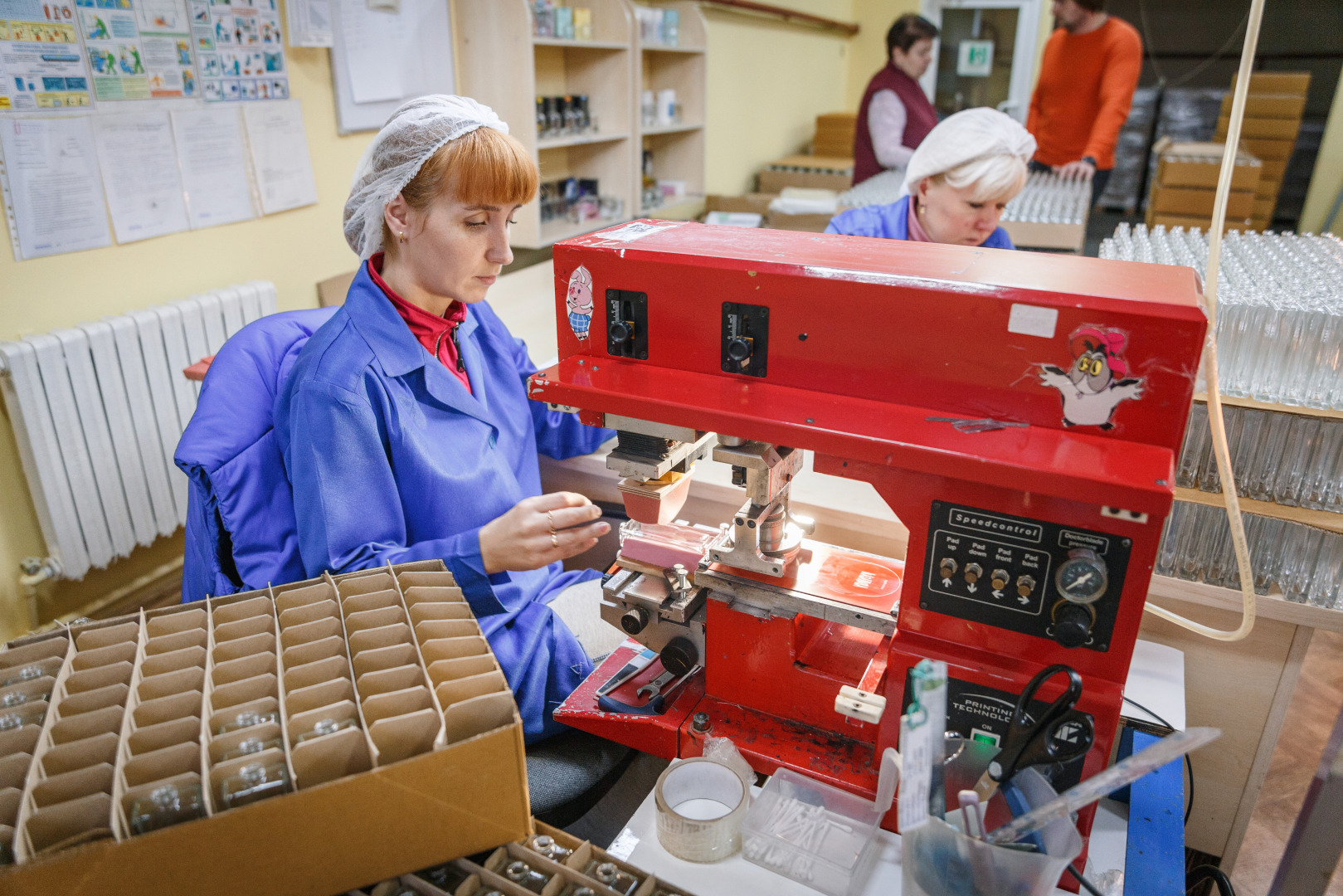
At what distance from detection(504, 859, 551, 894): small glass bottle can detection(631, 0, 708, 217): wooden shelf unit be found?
3.36 meters

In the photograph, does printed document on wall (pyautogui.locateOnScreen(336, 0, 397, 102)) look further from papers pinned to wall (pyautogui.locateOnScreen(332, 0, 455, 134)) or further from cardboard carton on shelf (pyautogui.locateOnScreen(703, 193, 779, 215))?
cardboard carton on shelf (pyautogui.locateOnScreen(703, 193, 779, 215))

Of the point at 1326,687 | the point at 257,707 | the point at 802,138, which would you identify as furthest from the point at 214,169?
the point at 802,138

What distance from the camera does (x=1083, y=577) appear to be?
0.85 m

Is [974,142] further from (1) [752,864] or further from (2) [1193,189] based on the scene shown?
(2) [1193,189]

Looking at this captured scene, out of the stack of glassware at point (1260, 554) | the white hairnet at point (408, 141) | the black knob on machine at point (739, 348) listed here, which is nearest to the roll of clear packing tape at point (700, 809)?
the black knob on machine at point (739, 348)

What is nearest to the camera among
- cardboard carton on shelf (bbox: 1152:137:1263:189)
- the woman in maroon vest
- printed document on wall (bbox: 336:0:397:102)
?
printed document on wall (bbox: 336:0:397:102)

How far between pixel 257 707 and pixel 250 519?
0.75 m

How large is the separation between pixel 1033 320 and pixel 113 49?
243 cm

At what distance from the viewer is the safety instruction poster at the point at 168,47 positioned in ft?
7.35

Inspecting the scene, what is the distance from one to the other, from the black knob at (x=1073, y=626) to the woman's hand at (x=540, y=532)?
0.57m

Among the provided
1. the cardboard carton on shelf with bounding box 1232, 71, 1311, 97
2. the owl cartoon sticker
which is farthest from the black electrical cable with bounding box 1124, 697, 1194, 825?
the cardboard carton on shelf with bounding box 1232, 71, 1311, 97

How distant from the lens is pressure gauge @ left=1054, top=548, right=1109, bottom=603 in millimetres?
850

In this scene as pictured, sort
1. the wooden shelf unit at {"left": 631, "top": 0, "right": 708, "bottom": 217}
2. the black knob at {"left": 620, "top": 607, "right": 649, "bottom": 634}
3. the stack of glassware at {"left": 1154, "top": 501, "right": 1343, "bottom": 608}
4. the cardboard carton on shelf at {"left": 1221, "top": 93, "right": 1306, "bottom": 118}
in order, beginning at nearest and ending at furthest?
the black knob at {"left": 620, "top": 607, "right": 649, "bottom": 634} → the stack of glassware at {"left": 1154, "top": 501, "right": 1343, "bottom": 608} → the wooden shelf unit at {"left": 631, "top": 0, "right": 708, "bottom": 217} → the cardboard carton on shelf at {"left": 1221, "top": 93, "right": 1306, "bottom": 118}

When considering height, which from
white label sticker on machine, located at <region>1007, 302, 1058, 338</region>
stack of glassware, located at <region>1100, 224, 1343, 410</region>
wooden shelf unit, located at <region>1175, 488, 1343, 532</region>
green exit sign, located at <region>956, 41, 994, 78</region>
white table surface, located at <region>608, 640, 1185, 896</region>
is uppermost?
green exit sign, located at <region>956, 41, 994, 78</region>
